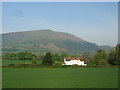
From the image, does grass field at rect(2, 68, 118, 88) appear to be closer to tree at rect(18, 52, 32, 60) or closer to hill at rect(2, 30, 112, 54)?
tree at rect(18, 52, 32, 60)

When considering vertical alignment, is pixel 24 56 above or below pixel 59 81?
above

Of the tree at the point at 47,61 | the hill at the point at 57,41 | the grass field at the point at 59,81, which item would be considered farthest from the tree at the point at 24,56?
the hill at the point at 57,41

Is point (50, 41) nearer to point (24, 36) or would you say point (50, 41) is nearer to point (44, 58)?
point (24, 36)

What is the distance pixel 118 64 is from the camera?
1318 inches

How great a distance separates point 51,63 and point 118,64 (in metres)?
11.4

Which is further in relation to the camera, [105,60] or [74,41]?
[74,41]

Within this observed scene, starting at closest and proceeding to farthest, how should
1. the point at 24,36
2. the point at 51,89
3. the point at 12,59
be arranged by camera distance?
the point at 51,89 < the point at 12,59 < the point at 24,36

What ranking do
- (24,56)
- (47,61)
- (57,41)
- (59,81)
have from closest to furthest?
1. (59,81)
2. (47,61)
3. (24,56)
4. (57,41)

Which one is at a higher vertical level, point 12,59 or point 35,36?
point 35,36

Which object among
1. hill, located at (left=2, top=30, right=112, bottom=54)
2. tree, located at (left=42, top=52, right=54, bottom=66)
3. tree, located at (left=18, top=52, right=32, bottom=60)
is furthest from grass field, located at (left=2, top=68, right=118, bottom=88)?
hill, located at (left=2, top=30, right=112, bottom=54)

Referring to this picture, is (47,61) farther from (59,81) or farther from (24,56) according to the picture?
(59,81)

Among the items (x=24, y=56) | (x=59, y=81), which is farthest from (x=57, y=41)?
(x=59, y=81)

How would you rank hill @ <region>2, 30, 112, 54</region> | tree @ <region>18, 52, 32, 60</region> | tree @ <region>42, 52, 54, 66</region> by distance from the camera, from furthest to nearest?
hill @ <region>2, 30, 112, 54</region>, tree @ <region>18, 52, 32, 60</region>, tree @ <region>42, 52, 54, 66</region>

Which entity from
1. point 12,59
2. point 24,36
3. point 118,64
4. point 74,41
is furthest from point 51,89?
point 74,41
